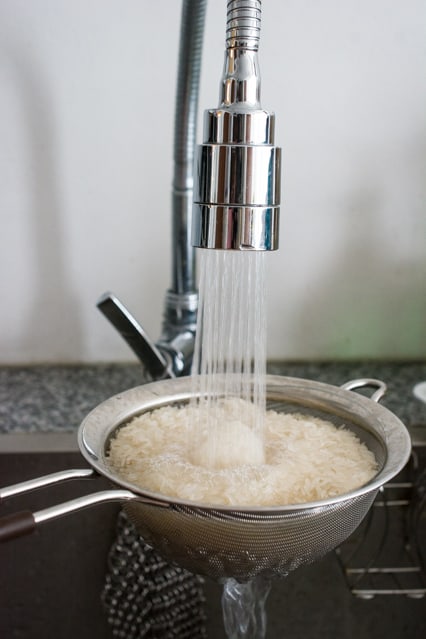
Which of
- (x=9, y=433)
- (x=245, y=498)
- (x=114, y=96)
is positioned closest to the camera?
(x=245, y=498)

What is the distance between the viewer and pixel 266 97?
100 cm

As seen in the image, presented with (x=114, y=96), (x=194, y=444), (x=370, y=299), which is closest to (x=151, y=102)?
(x=114, y=96)

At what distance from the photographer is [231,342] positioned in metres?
0.60

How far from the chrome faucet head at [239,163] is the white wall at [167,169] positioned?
0.48 metres

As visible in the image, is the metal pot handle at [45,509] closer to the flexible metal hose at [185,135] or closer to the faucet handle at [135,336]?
the faucet handle at [135,336]

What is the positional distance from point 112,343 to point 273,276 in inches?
10.3

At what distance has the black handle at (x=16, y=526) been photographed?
43 centimetres

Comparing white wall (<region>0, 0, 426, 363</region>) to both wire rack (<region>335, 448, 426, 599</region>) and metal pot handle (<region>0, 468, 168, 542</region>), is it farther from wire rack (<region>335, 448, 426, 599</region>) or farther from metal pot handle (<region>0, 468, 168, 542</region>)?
metal pot handle (<region>0, 468, 168, 542</region>)

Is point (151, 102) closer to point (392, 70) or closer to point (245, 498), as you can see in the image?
point (392, 70)

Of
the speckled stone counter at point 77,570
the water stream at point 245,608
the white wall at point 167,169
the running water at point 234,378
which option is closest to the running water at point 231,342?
the running water at point 234,378

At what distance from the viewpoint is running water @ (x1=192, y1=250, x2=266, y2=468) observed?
57 centimetres

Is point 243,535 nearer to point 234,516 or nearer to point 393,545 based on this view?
point 234,516

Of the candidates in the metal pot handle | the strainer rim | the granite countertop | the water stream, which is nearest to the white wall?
the granite countertop

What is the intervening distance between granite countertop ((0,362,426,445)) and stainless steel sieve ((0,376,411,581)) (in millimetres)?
241
